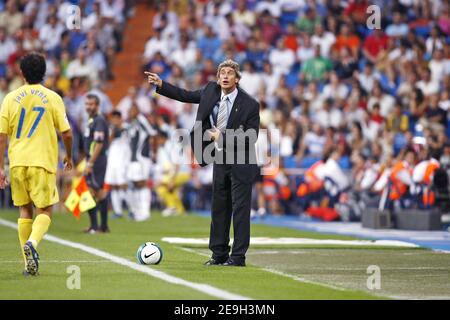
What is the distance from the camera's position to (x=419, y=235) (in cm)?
1897

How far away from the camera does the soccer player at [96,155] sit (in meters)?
18.5

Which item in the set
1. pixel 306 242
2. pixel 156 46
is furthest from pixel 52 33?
pixel 306 242

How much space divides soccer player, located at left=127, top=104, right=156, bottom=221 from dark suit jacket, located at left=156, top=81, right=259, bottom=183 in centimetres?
1067

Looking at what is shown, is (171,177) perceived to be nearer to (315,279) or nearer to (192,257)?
(192,257)

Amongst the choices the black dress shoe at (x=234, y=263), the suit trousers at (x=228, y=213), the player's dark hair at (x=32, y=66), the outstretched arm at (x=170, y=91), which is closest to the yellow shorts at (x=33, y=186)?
the player's dark hair at (x=32, y=66)

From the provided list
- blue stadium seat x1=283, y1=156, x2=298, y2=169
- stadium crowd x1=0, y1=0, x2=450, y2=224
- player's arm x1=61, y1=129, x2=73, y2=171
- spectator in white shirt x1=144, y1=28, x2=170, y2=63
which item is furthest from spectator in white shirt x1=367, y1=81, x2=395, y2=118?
player's arm x1=61, y1=129, x2=73, y2=171

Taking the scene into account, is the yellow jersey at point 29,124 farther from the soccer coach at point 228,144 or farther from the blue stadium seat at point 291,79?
the blue stadium seat at point 291,79

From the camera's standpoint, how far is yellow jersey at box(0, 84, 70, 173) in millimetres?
11398

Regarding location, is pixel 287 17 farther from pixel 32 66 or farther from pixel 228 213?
pixel 32 66

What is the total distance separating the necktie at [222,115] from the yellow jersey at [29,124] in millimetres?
2082

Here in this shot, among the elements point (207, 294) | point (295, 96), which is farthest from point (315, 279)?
point (295, 96)

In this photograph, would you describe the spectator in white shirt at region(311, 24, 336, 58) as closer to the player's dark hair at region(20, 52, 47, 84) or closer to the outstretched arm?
the outstretched arm

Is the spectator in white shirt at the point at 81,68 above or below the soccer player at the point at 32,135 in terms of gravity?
above

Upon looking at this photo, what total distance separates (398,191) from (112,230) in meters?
5.29
